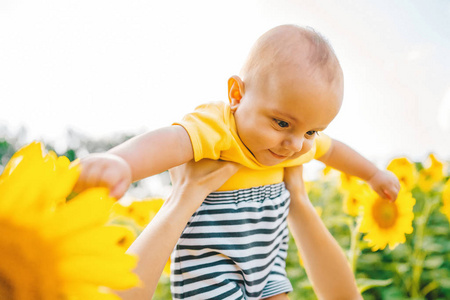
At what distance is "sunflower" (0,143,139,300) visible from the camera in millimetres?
300

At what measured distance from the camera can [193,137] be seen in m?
0.76

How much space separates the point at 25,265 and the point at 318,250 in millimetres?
934

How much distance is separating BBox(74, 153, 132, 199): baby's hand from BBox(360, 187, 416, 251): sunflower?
4.17ft

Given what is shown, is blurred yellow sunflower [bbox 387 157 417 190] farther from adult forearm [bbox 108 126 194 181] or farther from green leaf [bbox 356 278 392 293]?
adult forearm [bbox 108 126 194 181]

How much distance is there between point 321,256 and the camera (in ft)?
3.66

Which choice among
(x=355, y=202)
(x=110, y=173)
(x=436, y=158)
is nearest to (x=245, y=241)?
(x=110, y=173)

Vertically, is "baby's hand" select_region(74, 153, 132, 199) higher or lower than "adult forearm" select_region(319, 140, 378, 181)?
higher

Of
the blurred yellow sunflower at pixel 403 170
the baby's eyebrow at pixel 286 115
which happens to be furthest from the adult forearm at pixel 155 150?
the blurred yellow sunflower at pixel 403 170

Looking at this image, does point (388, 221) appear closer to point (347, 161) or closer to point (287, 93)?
point (347, 161)

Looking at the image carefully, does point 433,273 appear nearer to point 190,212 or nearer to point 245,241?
point 245,241

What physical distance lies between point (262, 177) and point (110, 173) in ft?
2.00

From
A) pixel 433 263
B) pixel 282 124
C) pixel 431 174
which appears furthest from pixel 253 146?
pixel 431 174

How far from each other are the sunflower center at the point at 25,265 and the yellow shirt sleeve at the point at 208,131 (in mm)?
464

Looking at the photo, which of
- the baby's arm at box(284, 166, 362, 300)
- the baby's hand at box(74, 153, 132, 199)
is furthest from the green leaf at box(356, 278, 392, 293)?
the baby's hand at box(74, 153, 132, 199)
